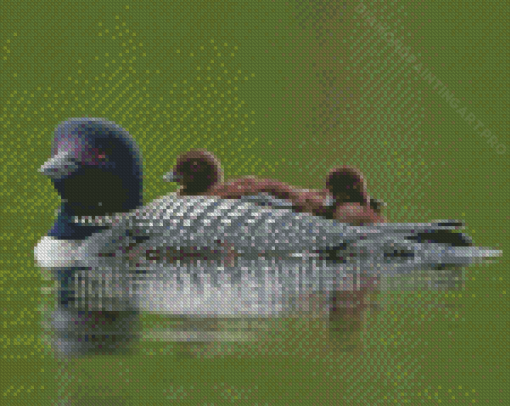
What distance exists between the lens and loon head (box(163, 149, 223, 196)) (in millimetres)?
5289

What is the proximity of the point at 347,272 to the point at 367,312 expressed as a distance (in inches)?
45.6

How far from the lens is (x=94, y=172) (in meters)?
5.19

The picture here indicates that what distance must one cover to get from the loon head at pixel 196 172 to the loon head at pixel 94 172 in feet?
0.78

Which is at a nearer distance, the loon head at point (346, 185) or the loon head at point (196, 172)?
the loon head at point (346, 185)

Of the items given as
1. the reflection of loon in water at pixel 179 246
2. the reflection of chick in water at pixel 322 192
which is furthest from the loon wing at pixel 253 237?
the reflection of chick in water at pixel 322 192

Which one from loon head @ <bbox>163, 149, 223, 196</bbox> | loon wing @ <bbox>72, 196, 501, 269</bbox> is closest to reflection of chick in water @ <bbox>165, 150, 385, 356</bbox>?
loon head @ <bbox>163, 149, 223, 196</bbox>

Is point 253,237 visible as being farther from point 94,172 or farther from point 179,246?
point 94,172

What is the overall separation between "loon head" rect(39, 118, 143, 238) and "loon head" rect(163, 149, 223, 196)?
0.78ft

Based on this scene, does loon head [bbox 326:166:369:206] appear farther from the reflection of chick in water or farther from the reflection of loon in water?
the reflection of loon in water

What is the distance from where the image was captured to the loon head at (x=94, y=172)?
17.0 ft

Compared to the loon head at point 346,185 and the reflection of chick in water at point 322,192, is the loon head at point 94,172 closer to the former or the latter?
the reflection of chick in water at point 322,192

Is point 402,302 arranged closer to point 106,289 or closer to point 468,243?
point 106,289

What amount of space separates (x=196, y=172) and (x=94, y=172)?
1.76 feet

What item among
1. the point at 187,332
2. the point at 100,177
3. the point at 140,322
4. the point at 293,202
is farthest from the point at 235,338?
the point at 100,177
